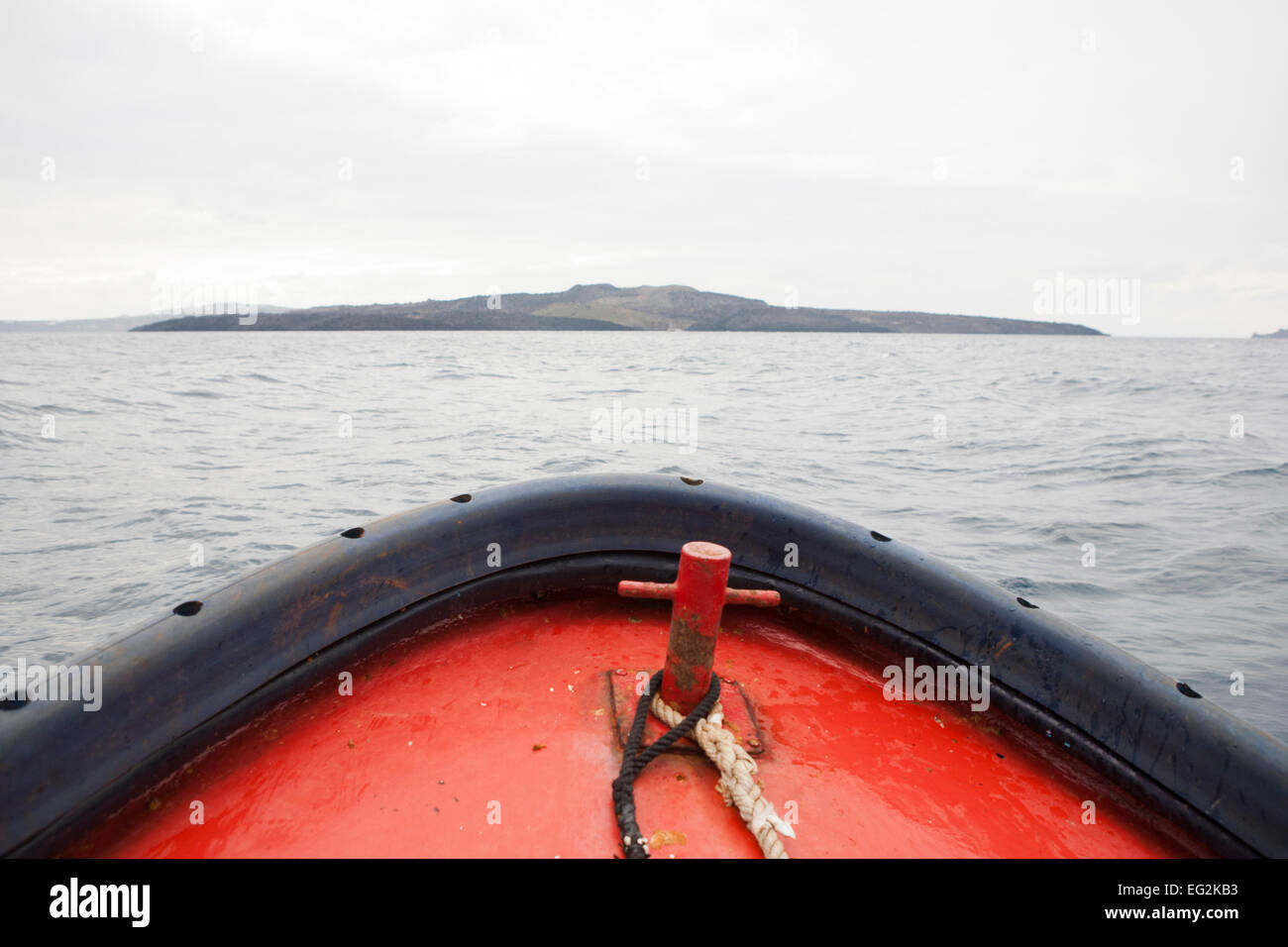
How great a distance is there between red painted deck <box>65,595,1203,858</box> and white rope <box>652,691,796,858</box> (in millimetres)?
A: 54

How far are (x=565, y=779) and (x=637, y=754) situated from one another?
218mm

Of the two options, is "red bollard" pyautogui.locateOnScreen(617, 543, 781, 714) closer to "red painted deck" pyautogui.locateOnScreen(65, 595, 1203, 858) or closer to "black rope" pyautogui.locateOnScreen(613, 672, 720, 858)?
"black rope" pyautogui.locateOnScreen(613, 672, 720, 858)

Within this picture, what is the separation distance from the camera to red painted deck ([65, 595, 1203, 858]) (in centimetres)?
175

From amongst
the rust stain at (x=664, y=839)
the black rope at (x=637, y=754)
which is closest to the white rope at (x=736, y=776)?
the black rope at (x=637, y=754)

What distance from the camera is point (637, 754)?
1.94 metres

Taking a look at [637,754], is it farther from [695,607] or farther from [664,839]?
[695,607]

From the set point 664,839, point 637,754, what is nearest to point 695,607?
point 637,754

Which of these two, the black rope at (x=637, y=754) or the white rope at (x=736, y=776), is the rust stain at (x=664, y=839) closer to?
the black rope at (x=637, y=754)

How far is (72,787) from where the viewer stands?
65.0 inches

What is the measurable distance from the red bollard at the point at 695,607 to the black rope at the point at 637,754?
0.15 feet

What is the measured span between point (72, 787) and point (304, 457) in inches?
368

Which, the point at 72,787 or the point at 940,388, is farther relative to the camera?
the point at 940,388
